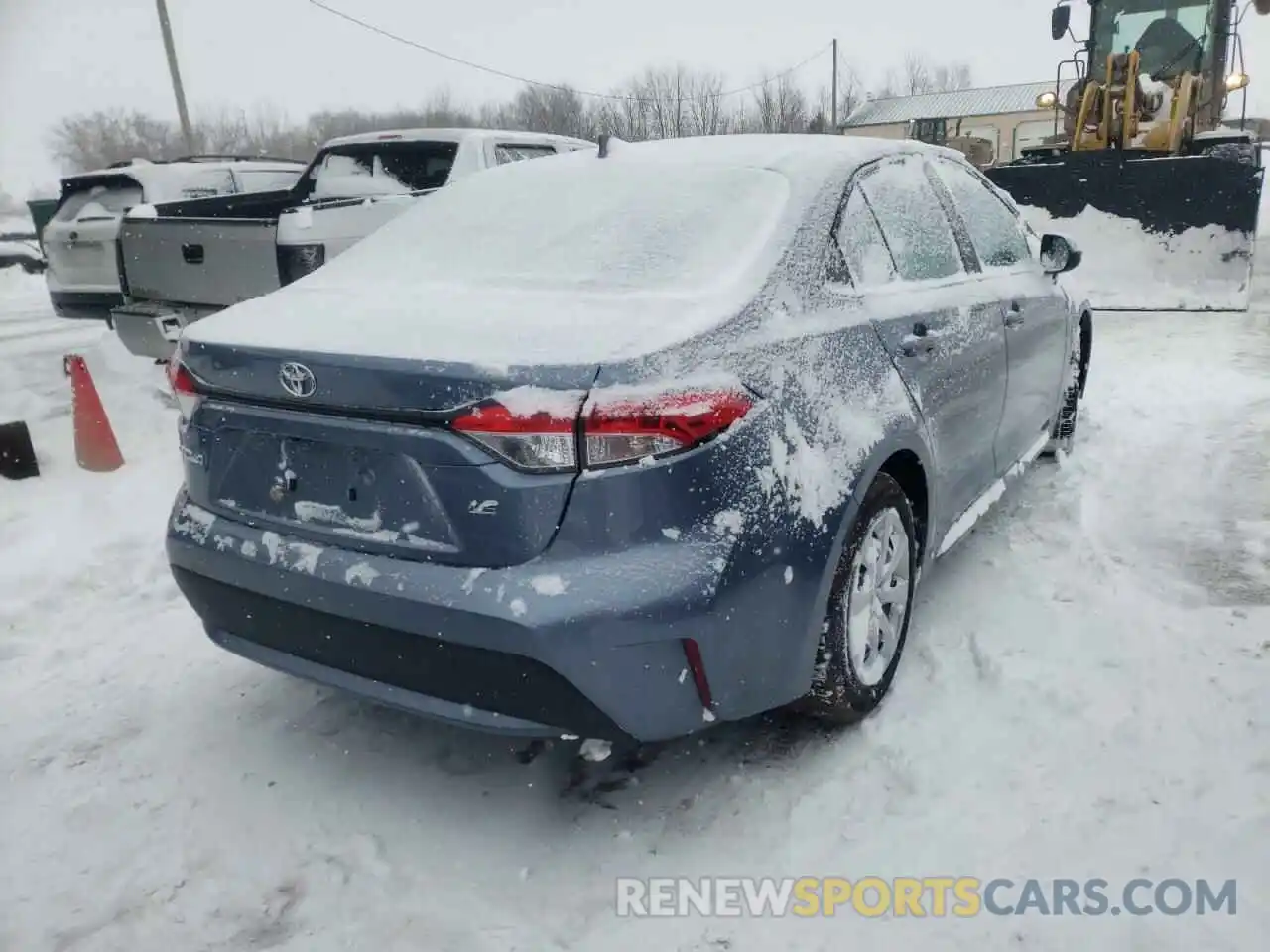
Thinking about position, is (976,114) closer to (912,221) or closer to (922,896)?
(912,221)

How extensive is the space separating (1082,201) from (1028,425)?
621 cm

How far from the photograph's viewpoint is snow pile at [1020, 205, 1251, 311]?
8.54 meters

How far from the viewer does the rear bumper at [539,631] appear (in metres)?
2.03

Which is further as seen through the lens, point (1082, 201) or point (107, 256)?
point (1082, 201)

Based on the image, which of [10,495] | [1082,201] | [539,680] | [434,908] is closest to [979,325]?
[539,680]

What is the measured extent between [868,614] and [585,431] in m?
1.18

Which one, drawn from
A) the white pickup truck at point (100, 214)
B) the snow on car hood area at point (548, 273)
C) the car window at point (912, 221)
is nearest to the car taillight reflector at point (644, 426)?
the snow on car hood area at point (548, 273)

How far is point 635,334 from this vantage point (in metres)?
2.11

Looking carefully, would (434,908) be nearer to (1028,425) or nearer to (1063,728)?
(1063,728)

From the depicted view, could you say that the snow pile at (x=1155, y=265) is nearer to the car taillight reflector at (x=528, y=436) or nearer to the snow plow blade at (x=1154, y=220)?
the snow plow blade at (x=1154, y=220)

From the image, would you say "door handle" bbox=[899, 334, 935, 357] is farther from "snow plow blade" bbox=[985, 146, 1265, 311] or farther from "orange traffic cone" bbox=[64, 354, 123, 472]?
"snow plow blade" bbox=[985, 146, 1265, 311]

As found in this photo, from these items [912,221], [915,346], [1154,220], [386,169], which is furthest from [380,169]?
[1154,220]

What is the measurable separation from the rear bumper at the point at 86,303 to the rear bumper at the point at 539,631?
6319 mm

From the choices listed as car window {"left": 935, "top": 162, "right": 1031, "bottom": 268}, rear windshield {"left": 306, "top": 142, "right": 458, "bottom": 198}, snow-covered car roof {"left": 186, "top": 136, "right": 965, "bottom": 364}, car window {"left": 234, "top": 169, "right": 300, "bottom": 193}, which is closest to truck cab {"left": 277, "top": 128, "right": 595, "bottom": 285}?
rear windshield {"left": 306, "top": 142, "right": 458, "bottom": 198}
